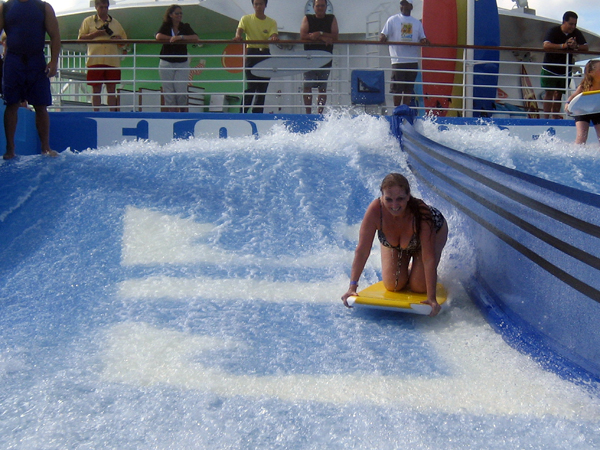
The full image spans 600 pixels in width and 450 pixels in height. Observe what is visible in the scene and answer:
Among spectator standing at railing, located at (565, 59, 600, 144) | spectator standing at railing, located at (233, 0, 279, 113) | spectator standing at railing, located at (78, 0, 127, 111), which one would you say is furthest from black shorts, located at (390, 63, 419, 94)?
spectator standing at railing, located at (78, 0, 127, 111)

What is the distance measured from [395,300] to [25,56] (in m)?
4.55

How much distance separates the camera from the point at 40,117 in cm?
619

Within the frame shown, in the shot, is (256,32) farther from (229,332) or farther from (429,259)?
(229,332)

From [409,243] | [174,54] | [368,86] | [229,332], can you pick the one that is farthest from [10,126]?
[409,243]

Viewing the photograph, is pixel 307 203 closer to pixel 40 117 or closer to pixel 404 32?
pixel 40 117

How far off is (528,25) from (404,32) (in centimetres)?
462

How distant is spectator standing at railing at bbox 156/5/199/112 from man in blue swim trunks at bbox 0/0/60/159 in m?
Result: 1.70

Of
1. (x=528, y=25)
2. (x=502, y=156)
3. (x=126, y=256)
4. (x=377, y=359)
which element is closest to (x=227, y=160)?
(x=126, y=256)

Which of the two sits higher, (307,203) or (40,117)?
(40,117)

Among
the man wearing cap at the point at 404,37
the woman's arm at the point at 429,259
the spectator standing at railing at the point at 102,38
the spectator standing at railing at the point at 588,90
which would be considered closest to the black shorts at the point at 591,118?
the spectator standing at railing at the point at 588,90

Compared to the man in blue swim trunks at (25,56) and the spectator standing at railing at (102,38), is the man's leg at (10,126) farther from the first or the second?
the spectator standing at railing at (102,38)

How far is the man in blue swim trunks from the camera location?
5918 mm

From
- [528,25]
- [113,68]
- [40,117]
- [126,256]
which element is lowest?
[126,256]

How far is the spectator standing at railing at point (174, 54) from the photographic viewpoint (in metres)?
7.66
